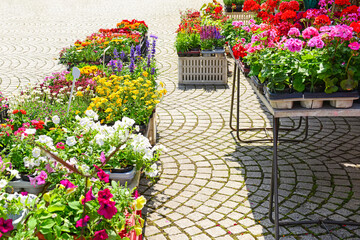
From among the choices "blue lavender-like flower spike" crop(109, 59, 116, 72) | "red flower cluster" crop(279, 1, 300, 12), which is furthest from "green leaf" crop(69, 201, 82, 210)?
"red flower cluster" crop(279, 1, 300, 12)

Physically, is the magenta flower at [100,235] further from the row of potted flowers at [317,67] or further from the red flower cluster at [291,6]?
the red flower cluster at [291,6]

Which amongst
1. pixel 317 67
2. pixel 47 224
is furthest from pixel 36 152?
pixel 317 67

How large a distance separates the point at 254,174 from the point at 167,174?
94 centimetres

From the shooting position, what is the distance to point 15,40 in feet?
39.1

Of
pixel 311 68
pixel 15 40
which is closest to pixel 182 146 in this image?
pixel 311 68

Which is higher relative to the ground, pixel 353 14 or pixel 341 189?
pixel 353 14

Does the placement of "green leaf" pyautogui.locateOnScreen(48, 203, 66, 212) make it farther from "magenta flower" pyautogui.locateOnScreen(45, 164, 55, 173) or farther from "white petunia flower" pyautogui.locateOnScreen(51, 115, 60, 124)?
"white petunia flower" pyautogui.locateOnScreen(51, 115, 60, 124)

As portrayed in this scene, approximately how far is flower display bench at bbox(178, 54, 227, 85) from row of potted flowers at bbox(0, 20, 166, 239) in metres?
1.95

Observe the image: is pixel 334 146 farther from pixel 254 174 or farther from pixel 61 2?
pixel 61 2

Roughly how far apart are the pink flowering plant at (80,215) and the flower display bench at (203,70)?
5.19 meters

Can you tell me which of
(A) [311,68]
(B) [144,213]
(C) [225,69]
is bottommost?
(B) [144,213]

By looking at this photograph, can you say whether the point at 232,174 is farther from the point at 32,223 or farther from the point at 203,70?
the point at 203,70

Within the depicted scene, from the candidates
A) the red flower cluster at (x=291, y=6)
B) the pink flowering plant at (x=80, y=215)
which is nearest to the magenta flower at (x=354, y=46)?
the red flower cluster at (x=291, y=6)

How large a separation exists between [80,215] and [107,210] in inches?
8.8
